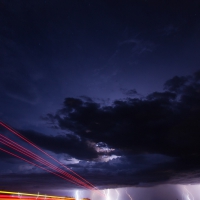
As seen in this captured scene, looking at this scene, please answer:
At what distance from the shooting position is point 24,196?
14.6 m

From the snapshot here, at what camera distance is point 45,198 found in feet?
56.1

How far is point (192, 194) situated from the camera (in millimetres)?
196375

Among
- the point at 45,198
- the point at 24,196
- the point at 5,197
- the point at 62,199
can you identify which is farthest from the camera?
the point at 62,199

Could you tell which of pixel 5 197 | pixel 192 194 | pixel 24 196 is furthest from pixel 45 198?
pixel 192 194

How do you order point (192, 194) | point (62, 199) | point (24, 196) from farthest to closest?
point (192, 194)
point (62, 199)
point (24, 196)

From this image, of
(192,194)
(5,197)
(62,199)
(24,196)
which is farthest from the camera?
(192,194)

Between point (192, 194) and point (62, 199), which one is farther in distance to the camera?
point (192, 194)

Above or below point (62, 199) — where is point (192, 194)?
above

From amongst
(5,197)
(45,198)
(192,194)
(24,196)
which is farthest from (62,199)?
(192,194)

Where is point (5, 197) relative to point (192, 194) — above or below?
below

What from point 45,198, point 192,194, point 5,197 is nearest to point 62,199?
point 45,198

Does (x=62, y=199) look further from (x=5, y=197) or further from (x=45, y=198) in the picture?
(x=5, y=197)

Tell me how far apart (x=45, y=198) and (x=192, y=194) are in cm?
22515

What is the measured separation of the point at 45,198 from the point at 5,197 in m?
5.79
